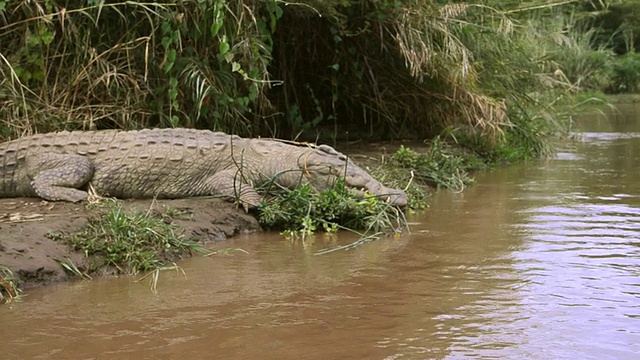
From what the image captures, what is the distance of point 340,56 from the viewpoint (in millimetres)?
9461

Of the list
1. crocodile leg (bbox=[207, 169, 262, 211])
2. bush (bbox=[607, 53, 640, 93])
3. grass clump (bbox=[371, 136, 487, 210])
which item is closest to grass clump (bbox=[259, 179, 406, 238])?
crocodile leg (bbox=[207, 169, 262, 211])

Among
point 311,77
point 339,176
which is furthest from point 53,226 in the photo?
point 311,77

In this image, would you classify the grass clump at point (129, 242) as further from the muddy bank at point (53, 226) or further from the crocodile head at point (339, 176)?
the crocodile head at point (339, 176)

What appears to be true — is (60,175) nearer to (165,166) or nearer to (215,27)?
(165,166)

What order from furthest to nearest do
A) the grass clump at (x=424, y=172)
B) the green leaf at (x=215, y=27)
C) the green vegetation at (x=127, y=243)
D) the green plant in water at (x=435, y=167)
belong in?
the green plant in water at (x=435, y=167) < the grass clump at (x=424, y=172) < the green leaf at (x=215, y=27) < the green vegetation at (x=127, y=243)

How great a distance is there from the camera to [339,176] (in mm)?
A: 6207

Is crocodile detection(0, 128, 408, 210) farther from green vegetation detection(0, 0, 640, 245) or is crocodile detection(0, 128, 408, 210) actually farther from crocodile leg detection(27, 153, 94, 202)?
A: green vegetation detection(0, 0, 640, 245)

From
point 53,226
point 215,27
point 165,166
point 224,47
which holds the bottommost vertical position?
point 53,226

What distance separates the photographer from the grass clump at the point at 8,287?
406 centimetres

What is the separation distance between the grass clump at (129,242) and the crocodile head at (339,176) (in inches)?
52.4

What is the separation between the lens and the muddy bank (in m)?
4.39

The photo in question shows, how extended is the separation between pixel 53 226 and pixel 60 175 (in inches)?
42.0

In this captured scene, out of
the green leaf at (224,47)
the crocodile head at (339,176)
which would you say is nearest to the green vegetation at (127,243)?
the crocodile head at (339,176)

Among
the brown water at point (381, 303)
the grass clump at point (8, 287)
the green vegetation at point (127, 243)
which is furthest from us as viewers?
the green vegetation at point (127, 243)
